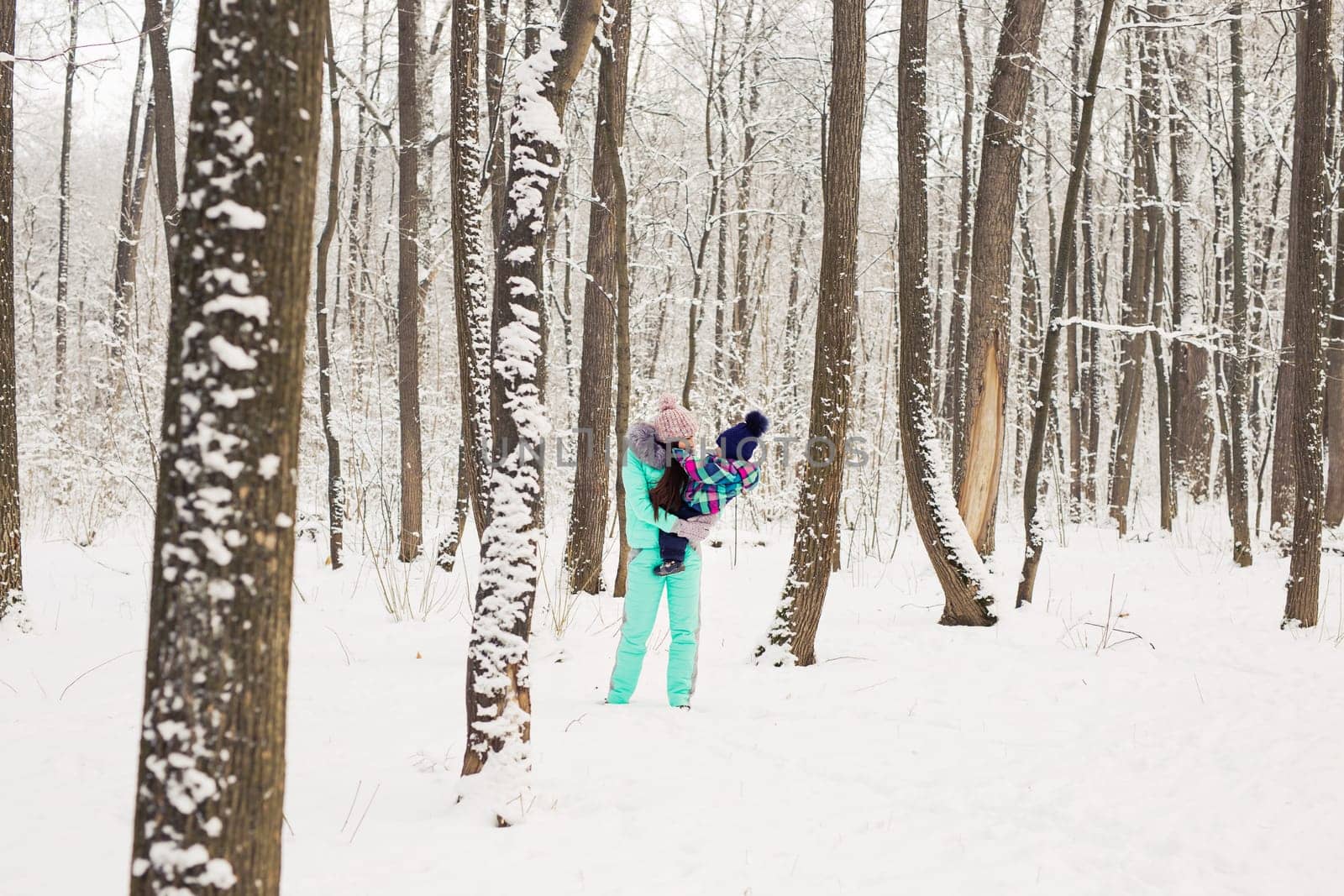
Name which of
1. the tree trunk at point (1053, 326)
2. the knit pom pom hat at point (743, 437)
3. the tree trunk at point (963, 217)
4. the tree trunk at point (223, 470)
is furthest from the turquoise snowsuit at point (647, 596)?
the tree trunk at point (963, 217)

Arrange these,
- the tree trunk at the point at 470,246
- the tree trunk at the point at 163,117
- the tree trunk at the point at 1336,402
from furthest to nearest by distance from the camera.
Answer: the tree trunk at the point at 1336,402, the tree trunk at the point at 163,117, the tree trunk at the point at 470,246

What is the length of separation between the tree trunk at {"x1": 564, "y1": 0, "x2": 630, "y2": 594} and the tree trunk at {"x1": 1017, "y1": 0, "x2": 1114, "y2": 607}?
13.0ft

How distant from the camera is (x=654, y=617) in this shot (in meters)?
5.00

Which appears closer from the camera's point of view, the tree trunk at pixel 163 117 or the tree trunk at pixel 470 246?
the tree trunk at pixel 470 246

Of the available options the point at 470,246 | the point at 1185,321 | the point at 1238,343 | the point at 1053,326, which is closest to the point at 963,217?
the point at 1185,321

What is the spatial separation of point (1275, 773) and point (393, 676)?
4.95 metres

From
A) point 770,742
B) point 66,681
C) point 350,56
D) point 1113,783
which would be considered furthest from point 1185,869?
point 350,56

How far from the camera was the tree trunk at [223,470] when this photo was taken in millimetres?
1821

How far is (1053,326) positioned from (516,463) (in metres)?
5.65

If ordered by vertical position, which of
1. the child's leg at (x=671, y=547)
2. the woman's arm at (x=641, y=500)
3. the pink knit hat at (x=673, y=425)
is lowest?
the child's leg at (x=671, y=547)

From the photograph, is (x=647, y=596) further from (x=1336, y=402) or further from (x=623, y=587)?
(x=1336, y=402)

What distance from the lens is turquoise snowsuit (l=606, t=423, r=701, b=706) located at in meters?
4.85

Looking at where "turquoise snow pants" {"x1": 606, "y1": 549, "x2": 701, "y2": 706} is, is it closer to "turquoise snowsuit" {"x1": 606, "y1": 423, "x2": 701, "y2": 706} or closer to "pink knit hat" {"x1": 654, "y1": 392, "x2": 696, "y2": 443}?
"turquoise snowsuit" {"x1": 606, "y1": 423, "x2": 701, "y2": 706}

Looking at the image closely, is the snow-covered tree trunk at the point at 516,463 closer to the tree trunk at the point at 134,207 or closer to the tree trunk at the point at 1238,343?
the tree trunk at the point at 1238,343
